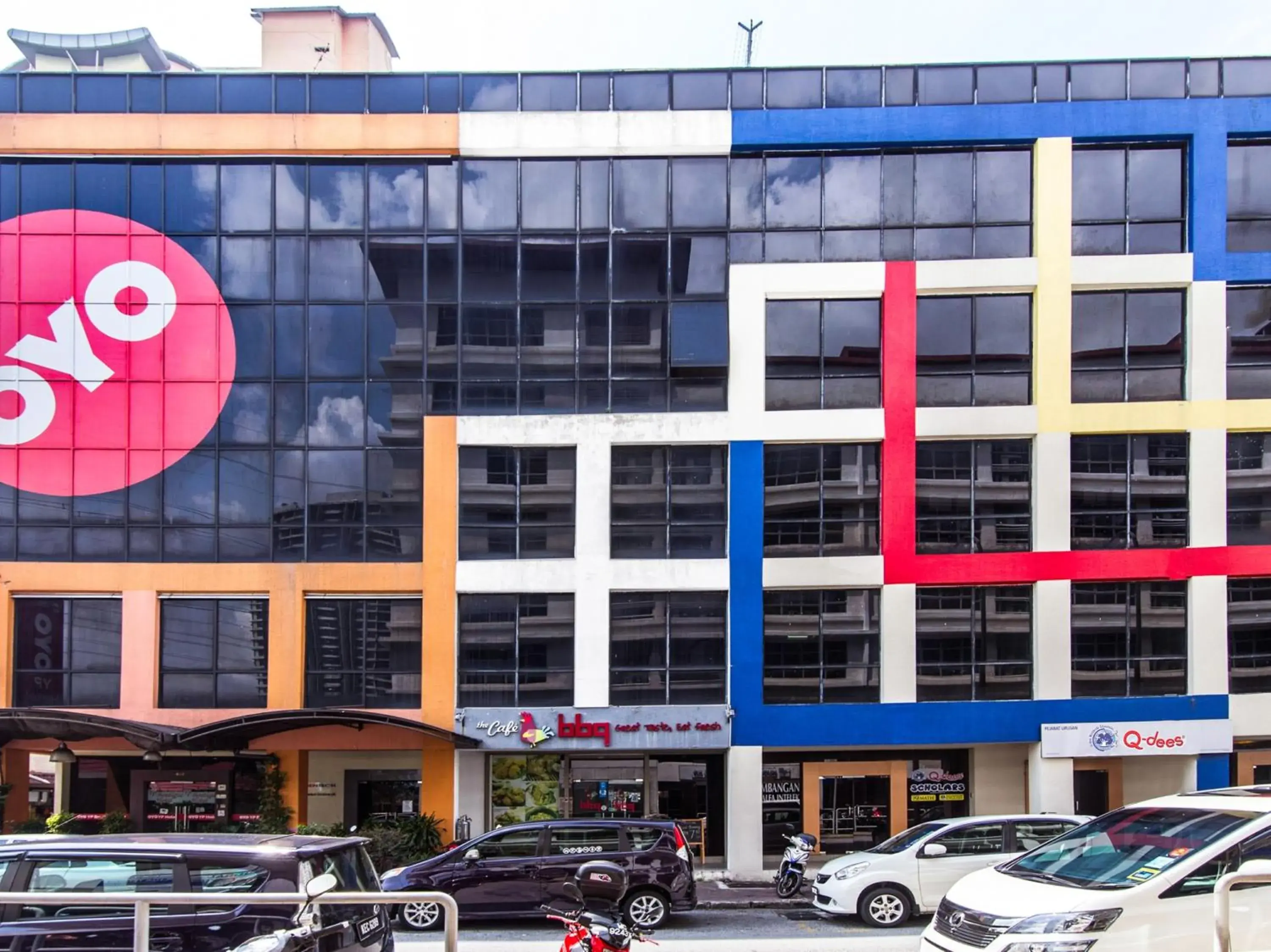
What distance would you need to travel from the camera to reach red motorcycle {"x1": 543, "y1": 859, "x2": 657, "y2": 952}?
10.2 metres

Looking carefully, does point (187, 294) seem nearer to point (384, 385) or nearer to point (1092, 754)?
point (384, 385)

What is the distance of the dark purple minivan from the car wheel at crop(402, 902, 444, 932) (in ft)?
0.04

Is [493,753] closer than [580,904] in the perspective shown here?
No

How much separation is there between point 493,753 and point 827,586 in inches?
291

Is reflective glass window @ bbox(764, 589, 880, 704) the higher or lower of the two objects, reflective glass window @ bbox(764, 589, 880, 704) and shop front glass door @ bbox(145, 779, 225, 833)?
the higher

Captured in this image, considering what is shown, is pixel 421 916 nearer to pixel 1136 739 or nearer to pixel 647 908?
pixel 647 908

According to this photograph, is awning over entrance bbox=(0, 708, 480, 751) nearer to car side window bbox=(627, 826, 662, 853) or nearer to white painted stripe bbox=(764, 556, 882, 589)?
car side window bbox=(627, 826, 662, 853)

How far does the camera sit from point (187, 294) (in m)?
22.0

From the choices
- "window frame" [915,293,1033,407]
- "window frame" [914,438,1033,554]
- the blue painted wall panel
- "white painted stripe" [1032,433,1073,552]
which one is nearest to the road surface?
the blue painted wall panel

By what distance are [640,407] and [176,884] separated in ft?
45.1

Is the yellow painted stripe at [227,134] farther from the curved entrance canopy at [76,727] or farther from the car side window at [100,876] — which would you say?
the car side window at [100,876]

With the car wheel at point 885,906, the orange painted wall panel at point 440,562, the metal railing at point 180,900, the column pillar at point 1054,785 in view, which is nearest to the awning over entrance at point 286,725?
the orange painted wall panel at point 440,562

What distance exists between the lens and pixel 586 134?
21969 mm

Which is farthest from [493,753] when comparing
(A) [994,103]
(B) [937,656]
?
(A) [994,103]
